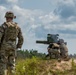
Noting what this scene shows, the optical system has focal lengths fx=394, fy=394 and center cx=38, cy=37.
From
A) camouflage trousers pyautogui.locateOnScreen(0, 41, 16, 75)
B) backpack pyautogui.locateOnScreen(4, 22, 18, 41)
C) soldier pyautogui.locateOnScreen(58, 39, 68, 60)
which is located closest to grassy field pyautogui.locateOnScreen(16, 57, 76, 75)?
camouflage trousers pyautogui.locateOnScreen(0, 41, 16, 75)

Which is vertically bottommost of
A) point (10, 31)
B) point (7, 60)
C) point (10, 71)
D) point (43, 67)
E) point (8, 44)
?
point (10, 71)

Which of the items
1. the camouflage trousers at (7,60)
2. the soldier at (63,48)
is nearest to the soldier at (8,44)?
the camouflage trousers at (7,60)

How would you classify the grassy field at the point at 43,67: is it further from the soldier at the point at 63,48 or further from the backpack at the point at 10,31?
the soldier at the point at 63,48

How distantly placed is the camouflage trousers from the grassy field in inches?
Result: 9.7

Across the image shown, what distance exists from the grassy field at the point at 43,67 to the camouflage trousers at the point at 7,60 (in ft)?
0.81

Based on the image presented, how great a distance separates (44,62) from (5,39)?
21.2 ft

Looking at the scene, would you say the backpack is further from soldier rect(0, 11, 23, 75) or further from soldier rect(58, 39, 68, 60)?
soldier rect(58, 39, 68, 60)

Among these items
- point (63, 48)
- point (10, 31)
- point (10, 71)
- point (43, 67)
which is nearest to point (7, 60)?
point (10, 71)

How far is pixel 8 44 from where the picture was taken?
41.4 ft

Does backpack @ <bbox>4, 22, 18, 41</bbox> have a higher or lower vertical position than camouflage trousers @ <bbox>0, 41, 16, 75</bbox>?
higher

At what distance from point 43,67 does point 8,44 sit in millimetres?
5101

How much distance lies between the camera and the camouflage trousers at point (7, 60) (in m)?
12.6

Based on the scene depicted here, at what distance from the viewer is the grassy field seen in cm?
1266

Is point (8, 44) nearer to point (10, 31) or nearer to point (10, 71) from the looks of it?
point (10, 31)
